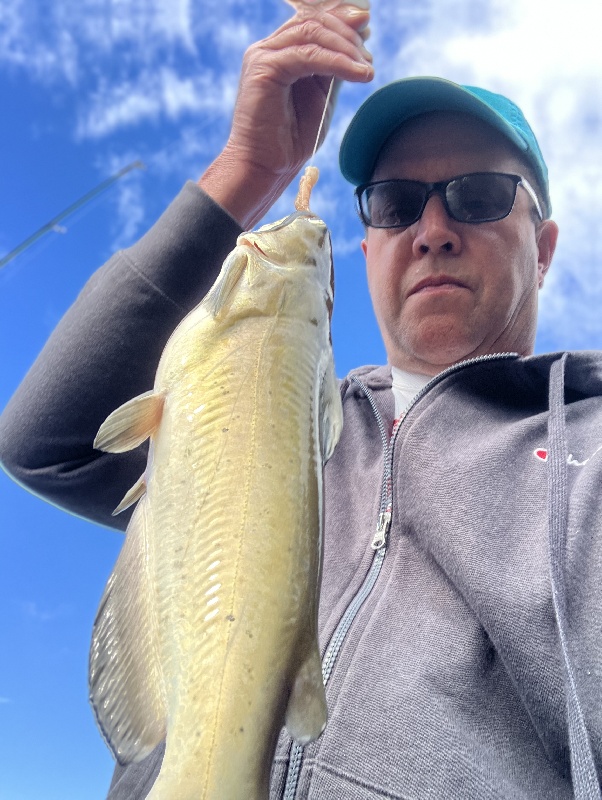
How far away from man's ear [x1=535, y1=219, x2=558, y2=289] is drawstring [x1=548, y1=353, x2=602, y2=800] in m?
1.27

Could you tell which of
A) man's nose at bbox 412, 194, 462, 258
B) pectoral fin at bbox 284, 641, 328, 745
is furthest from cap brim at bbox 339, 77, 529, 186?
pectoral fin at bbox 284, 641, 328, 745

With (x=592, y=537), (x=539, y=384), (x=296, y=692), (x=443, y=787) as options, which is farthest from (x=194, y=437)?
(x=539, y=384)

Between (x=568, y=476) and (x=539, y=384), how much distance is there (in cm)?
62

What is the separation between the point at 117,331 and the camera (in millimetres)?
2188

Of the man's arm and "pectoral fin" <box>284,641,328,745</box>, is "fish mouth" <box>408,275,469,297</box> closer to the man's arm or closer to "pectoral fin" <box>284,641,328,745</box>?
the man's arm

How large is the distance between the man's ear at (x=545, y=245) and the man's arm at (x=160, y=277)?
5.09 ft

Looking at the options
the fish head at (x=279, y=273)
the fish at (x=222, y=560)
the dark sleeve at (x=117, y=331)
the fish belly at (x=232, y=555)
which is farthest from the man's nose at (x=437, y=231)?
the fish belly at (x=232, y=555)

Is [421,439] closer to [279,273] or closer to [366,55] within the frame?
[279,273]

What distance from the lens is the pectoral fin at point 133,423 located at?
1.26 m

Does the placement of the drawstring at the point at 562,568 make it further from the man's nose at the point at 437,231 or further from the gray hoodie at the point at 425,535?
the man's nose at the point at 437,231

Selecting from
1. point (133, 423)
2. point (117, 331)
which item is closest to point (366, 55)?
point (117, 331)

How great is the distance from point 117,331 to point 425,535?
124 centimetres

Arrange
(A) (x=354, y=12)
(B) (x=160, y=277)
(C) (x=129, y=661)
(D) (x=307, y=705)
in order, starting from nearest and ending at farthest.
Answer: (D) (x=307, y=705) < (C) (x=129, y=661) < (A) (x=354, y=12) < (B) (x=160, y=277)

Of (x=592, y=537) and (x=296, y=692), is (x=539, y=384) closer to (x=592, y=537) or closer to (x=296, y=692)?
(x=592, y=537)
